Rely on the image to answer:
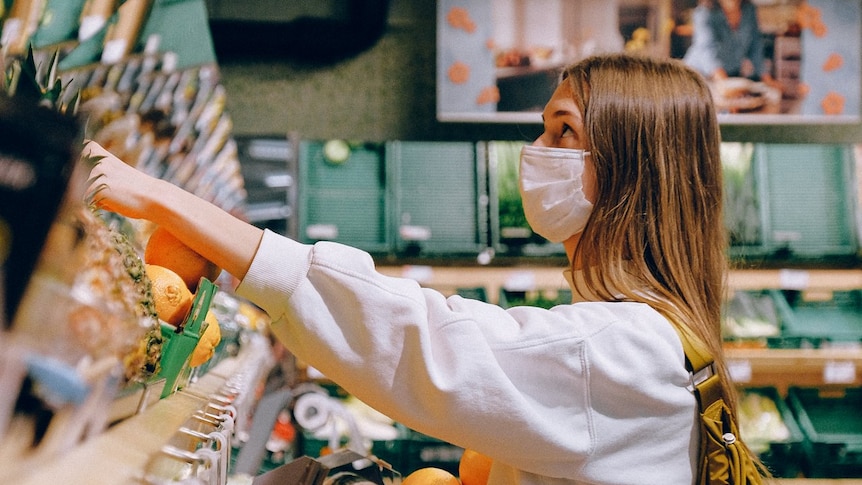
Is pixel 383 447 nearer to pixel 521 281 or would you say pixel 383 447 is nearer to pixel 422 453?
pixel 422 453

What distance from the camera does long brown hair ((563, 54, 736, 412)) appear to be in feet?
3.96

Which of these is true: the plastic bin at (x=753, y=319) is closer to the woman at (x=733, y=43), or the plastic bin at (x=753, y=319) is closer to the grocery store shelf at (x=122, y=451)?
the woman at (x=733, y=43)

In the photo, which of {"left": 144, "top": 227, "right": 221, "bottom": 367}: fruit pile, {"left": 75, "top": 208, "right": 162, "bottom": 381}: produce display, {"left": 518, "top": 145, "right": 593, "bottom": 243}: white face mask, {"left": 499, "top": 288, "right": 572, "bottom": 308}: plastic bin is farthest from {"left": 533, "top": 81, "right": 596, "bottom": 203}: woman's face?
{"left": 499, "top": 288, "right": 572, "bottom": 308}: plastic bin

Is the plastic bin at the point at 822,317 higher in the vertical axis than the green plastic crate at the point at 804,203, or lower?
lower

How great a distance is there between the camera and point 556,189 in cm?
130

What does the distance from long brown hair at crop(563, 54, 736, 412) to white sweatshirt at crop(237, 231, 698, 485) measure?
186mm

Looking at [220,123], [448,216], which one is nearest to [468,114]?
[448,216]

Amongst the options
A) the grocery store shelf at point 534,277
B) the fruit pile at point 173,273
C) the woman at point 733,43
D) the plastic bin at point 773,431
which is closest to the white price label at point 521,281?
the grocery store shelf at point 534,277

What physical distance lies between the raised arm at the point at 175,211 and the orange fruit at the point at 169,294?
7cm

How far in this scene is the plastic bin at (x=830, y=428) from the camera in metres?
3.51

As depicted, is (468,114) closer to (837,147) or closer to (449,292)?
→ (449,292)

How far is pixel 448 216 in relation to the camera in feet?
12.4

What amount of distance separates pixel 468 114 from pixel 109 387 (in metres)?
3.58

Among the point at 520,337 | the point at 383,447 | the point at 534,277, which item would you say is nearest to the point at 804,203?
the point at 534,277
